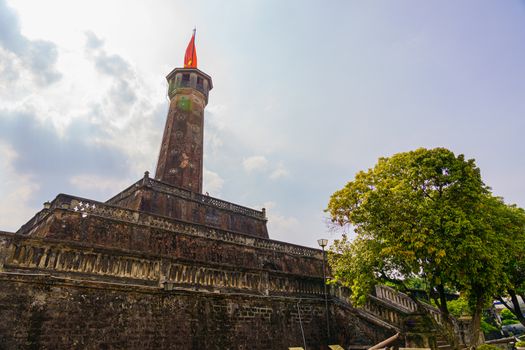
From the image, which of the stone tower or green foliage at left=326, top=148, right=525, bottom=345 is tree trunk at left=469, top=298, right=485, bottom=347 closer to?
green foliage at left=326, top=148, right=525, bottom=345

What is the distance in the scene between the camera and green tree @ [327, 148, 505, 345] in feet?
29.9

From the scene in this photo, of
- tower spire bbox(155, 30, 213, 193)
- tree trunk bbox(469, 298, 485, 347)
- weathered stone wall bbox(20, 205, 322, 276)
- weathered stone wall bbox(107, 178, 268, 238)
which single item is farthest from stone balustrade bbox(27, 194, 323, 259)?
tree trunk bbox(469, 298, 485, 347)

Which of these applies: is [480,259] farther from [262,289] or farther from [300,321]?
[262,289]

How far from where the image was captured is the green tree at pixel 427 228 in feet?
29.9

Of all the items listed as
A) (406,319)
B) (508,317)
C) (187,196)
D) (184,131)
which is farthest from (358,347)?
(184,131)

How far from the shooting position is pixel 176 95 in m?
26.3

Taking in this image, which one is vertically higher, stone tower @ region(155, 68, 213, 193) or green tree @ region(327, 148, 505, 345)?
stone tower @ region(155, 68, 213, 193)

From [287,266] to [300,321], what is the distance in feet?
22.7

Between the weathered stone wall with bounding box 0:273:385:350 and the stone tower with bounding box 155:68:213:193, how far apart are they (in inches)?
509

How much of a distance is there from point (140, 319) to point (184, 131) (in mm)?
18147

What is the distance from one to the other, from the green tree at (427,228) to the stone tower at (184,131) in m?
13.7

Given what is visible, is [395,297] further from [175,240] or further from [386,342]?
[175,240]

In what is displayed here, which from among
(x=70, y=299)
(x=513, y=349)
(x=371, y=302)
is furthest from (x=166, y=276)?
(x=513, y=349)

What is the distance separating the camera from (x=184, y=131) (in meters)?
24.5
